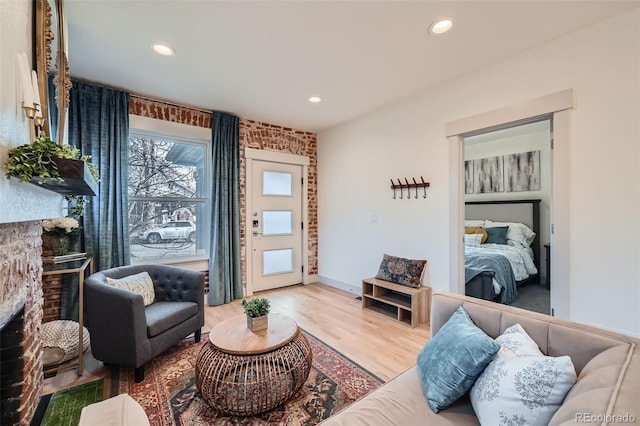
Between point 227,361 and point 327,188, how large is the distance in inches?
134

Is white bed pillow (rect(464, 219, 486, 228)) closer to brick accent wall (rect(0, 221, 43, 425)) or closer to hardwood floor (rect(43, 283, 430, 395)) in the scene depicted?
hardwood floor (rect(43, 283, 430, 395))

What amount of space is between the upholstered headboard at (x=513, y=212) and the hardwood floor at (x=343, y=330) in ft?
10.7

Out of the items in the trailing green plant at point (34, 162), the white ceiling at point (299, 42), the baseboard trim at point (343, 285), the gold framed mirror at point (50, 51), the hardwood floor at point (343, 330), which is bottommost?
the hardwood floor at point (343, 330)

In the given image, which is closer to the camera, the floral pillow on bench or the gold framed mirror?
the gold framed mirror

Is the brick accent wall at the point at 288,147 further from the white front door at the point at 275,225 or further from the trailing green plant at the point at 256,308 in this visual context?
the trailing green plant at the point at 256,308

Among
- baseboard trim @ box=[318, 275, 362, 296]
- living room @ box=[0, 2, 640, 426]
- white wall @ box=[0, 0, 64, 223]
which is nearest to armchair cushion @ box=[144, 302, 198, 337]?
living room @ box=[0, 2, 640, 426]

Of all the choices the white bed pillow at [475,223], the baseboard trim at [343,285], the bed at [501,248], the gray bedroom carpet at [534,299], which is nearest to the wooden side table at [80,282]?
the baseboard trim at [343,285]

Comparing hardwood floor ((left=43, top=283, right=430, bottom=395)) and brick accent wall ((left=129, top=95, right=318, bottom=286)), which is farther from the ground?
brick accent wall ((left=129, top=95, right=318, bottom=286))

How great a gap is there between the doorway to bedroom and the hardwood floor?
1.32 meters

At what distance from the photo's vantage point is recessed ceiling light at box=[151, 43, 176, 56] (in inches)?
91.6

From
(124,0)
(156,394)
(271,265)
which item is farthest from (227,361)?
(271,265)

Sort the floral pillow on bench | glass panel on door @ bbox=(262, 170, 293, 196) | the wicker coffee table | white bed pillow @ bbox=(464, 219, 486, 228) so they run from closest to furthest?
1. the wicker coffee table
2. the floral pillow on bench
3. glass panel on door @ bbox=(262, 170, 293, 196)
4. white bed pillow @ bbox=(464, 219, 486, 228)

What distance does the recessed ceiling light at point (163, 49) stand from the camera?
91.6 inches

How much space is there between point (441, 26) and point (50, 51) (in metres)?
2.61
